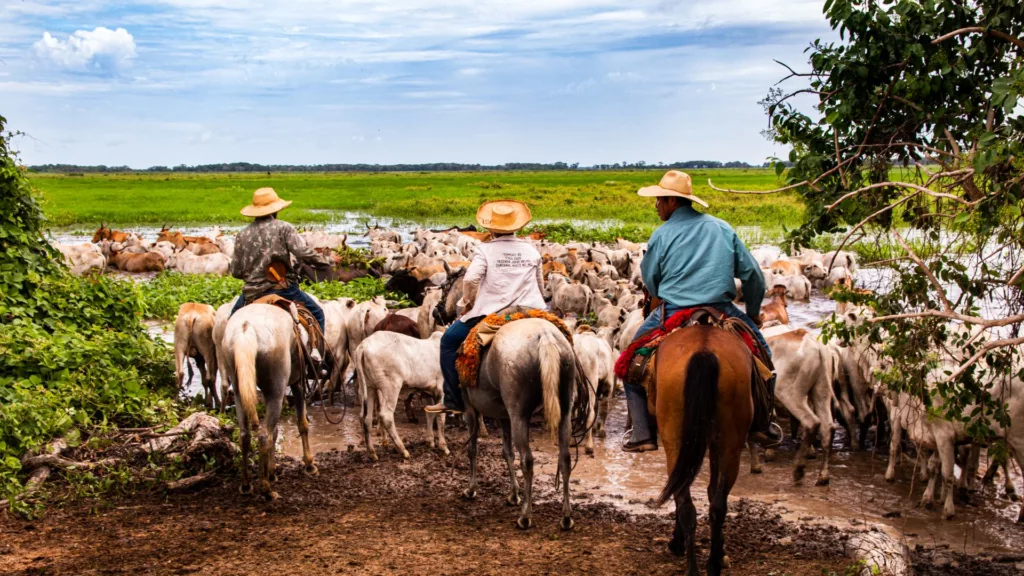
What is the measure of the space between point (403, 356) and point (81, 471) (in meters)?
3.27

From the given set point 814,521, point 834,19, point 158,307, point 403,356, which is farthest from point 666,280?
point 158,307

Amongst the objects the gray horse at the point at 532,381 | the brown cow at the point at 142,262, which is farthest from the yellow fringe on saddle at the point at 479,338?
the brown cow at the point at 142,262

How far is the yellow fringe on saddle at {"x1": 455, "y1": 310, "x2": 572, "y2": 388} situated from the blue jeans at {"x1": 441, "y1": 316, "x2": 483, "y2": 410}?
0.18 metres

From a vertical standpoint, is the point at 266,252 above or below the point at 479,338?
above

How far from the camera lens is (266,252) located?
8.58m

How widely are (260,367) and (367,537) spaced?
6.13 feet

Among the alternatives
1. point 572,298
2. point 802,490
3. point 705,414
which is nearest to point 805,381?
point 802,490

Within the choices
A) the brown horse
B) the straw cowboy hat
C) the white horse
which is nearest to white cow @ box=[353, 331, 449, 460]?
the white horse

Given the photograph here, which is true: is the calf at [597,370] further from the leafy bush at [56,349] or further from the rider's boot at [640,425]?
the leafy bush at [56,349]

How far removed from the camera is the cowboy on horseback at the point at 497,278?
25.2 ft

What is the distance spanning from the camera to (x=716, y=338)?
5.85m

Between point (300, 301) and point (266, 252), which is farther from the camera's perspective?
point (300, 301)

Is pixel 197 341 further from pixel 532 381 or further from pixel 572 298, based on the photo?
pixel 572 298

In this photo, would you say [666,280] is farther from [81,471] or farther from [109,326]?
[109,326]
